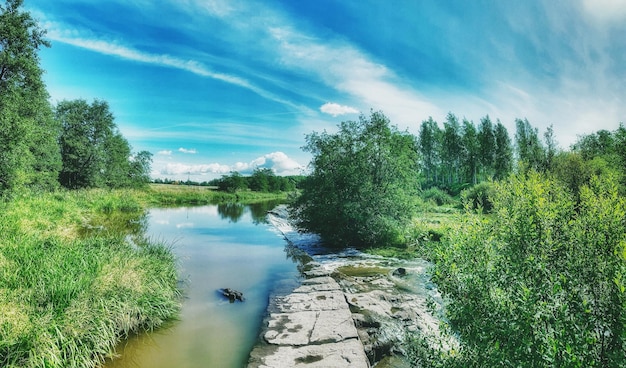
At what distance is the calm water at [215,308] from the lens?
23.7ft

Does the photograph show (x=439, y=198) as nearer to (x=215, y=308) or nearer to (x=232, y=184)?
(x=215, y=308)

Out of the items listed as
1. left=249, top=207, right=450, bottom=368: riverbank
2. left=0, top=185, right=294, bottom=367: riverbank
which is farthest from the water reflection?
left=0, top=185, right=294, bottom=367: riverbank

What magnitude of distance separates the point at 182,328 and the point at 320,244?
13055 millimetres

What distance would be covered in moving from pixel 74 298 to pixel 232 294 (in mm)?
4827

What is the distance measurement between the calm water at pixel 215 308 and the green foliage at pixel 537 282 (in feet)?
17.0

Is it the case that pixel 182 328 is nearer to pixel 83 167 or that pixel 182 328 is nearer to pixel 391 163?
pixel 391 163

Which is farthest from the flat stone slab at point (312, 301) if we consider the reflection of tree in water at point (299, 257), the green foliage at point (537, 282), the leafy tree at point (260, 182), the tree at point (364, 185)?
the leafy tree at point (260, 182)

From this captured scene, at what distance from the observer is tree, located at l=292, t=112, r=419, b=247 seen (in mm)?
18625

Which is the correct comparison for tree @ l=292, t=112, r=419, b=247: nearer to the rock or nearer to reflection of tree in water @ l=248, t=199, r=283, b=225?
the rock

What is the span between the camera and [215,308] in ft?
32.9

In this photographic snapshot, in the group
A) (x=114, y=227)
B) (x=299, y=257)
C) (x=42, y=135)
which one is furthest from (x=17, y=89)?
(x=299, y=257)

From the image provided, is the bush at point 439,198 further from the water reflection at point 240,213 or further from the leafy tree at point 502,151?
the water reflection at point 240,213

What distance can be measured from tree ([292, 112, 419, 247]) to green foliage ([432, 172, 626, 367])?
530 inches

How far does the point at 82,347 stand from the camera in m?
6.34
